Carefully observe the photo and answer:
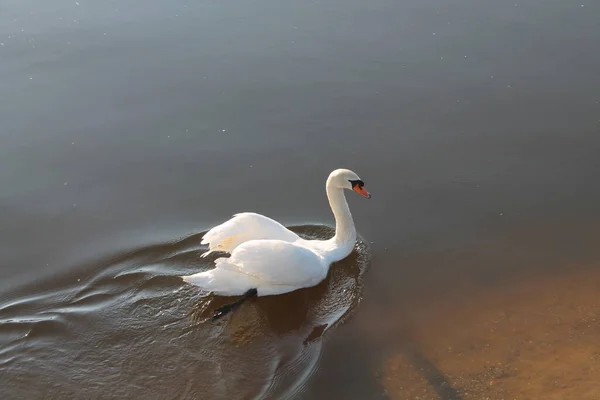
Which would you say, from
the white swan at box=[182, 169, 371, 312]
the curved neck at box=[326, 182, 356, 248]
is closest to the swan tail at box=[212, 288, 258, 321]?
the white swan at box=[182, 169, 371, 312]

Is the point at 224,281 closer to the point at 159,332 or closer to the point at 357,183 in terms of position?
the point at 159,332

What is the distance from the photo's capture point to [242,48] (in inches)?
394

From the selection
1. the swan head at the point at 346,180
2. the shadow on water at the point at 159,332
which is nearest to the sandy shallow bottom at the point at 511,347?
the shadow on water at the point at 159,332

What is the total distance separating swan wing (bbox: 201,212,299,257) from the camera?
6.21m

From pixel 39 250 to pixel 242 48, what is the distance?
4691mm

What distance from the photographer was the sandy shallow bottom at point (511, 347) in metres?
4.96

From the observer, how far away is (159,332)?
5.62m

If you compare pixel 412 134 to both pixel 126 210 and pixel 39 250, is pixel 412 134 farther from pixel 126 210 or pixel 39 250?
pixel 39 250

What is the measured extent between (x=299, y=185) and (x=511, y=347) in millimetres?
3044

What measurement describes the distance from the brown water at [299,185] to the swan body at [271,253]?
0.23 m

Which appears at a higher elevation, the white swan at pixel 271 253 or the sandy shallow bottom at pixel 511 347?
the white swan at pixel 271 253

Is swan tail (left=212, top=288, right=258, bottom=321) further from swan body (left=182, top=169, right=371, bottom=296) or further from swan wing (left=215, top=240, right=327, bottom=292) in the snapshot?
swan wing (left=215, top=240, right=327, bottom=292)

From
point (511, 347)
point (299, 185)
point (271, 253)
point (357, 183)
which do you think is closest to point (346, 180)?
point (357, 183)

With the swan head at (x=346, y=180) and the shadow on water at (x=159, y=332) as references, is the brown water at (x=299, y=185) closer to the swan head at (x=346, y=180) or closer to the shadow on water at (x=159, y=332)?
the shadow on water at (x=159, y=332)
